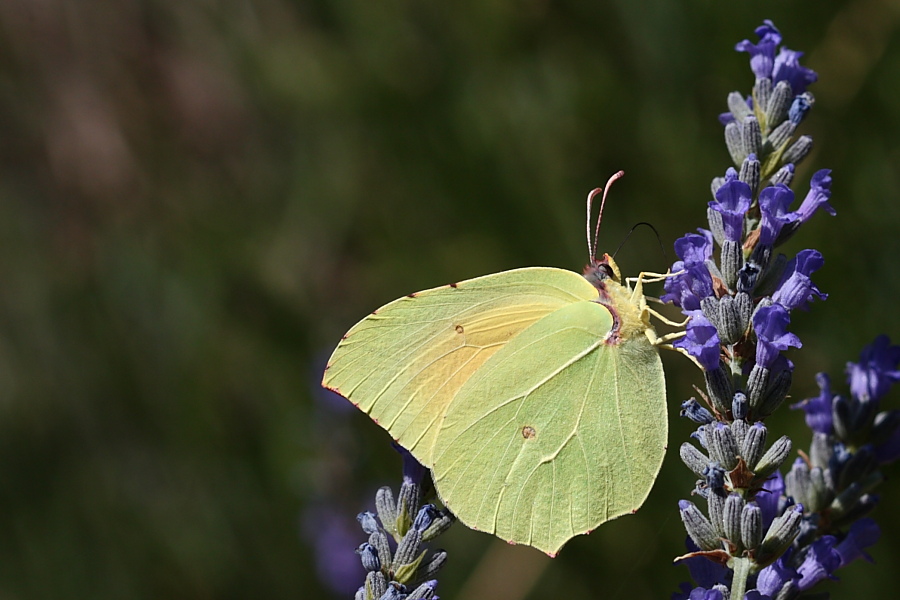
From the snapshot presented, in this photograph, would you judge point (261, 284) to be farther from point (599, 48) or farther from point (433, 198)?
point (599, 48)

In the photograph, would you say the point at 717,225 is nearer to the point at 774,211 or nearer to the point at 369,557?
the point at 774,211

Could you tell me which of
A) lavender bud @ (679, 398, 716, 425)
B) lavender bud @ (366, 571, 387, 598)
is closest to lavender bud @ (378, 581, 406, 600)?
lavender bud @ (366, 571, 387, 598)

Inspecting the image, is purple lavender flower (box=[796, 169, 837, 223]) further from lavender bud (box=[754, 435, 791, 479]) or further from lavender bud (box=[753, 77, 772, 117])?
lavender bud (box=[754, 435, 791, 479])

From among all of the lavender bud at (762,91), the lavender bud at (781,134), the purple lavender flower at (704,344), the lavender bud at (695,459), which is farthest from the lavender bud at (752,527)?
the lavender bud at (762,91)

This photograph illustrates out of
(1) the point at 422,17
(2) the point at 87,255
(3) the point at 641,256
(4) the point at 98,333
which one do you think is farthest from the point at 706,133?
(2) the point at 87,255

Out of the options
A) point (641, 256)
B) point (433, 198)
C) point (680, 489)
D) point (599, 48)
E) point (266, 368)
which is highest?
point (599, 48)
